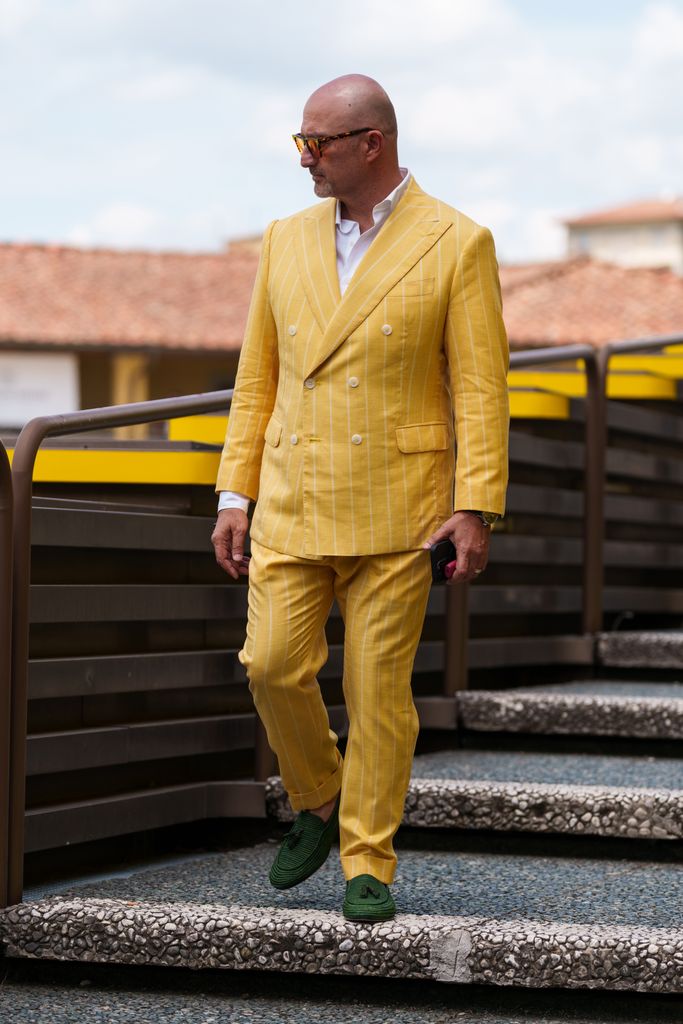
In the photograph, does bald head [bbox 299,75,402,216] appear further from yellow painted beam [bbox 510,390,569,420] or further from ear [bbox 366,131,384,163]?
yellow painted beam [bbox 510,390,569,420]

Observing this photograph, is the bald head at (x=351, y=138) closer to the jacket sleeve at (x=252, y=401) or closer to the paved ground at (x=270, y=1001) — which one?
the jacket sleeve at (x=252, y=401)

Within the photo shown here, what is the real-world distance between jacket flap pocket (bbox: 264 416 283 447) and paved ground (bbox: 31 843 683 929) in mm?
1110

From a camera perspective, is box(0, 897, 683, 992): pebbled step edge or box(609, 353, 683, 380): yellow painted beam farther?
box(609, 353, 683, 380): yellow painted beam

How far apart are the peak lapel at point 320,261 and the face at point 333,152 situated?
13 cm

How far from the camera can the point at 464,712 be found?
5055mm

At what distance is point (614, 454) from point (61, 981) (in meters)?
3.44

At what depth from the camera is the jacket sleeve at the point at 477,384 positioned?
330 cm

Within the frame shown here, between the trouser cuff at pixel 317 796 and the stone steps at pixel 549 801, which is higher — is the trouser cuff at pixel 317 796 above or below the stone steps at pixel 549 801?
above

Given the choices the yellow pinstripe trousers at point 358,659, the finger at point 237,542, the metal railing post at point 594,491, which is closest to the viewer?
the yellow pinstripe trousers at point 358,659

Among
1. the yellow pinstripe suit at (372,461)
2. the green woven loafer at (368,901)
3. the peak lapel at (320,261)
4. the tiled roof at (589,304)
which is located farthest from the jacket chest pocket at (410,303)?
the tiled roof at (589,304)

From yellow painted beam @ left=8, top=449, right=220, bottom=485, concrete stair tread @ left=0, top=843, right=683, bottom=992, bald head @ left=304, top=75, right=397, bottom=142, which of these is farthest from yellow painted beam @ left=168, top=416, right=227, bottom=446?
bald head @ left=304, top=75, right=397, bottom=142

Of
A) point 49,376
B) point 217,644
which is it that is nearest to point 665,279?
point 49,376

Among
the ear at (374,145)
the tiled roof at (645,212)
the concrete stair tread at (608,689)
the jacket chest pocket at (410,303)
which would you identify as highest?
the tiled roof at (645,212)

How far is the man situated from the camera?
3.32 m
